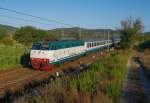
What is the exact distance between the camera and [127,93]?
493 inches

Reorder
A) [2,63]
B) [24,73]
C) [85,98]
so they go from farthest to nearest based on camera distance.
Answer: [2,63], [24,73], [85,98]

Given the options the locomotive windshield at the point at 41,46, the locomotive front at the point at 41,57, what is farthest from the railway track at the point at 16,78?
the locomotive windshield at the point at 41,46

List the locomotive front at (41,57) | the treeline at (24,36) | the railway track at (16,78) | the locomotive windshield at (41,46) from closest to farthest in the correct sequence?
the railway track at (16,78), the locomotive front at (41,57), the locomotive windshield at (41,46), the treeline at (24,36)

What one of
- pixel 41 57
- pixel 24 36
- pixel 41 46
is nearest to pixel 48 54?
pixel 41 57

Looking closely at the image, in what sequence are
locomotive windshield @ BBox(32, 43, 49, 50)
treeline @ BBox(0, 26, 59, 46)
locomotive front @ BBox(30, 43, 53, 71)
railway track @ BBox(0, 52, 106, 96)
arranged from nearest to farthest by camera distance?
railway track @ BBox(0, 52, 106, 96), locomotive front @ BBox(30, 43, 53, 71), locomotive windshield @ BBox(32, 43, 49, 50), treeline @ BBox(0, 26, 59, 46)

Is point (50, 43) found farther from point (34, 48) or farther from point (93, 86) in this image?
point (93, 86)

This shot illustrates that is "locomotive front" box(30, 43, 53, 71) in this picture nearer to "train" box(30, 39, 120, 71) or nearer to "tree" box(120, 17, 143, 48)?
"train" box(30, 39, 120, 71)

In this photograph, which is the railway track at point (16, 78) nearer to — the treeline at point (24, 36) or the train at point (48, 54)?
the train at point (48, 54)

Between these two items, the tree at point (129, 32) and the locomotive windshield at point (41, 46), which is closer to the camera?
the locomotive windshield at point (41, 46)

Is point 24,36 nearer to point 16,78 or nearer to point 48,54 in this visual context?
point 48,54

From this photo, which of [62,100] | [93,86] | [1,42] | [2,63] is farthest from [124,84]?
[1,42]

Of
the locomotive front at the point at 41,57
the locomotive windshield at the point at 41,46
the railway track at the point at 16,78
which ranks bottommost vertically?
the railway track at the point at 16,78

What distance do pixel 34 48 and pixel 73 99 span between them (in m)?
14.6

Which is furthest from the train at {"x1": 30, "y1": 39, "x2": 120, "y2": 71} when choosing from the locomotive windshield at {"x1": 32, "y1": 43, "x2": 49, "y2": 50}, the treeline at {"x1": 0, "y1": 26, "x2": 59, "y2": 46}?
the treeline at {"x1": 0, "y1": 26, "x2": 59, "y2": 46}
